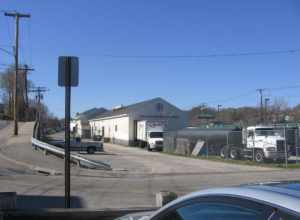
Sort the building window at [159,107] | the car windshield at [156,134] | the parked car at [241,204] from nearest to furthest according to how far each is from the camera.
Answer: the parked car at [241,204] → the car windshield at [156,134] → the building window at [159,107]

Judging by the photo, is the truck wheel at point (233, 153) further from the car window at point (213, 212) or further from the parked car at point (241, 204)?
the car window at point (213, 212)

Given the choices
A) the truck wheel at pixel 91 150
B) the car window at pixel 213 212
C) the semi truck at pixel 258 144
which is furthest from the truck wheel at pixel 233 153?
the car window at pixel 213 212

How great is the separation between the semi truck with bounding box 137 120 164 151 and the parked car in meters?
58.4

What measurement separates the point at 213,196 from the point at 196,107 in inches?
6828

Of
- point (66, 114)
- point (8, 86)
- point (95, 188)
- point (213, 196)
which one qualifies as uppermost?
point (8, 86)

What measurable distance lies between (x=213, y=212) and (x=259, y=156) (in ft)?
114

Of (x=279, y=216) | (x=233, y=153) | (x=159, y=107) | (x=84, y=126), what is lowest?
(x=233, y=153)

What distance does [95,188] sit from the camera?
62.7 feet

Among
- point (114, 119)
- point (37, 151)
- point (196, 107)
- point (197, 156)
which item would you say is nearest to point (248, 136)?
point (197, 156)

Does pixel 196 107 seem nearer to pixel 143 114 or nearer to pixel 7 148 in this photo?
pixel 143 114

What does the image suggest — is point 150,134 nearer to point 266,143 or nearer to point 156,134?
point 156,134

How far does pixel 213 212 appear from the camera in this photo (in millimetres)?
3570

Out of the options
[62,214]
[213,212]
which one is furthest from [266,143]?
[213,212]

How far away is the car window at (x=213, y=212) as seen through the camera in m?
3.19
